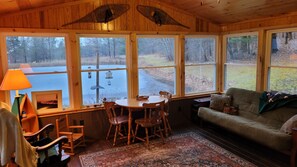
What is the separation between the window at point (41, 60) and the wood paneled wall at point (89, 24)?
0.24 meters

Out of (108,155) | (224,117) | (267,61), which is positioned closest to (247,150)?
(224,117)

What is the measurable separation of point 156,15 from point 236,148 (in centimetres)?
286

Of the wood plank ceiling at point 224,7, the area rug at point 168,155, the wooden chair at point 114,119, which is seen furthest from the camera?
the wooden chair at point 114,119

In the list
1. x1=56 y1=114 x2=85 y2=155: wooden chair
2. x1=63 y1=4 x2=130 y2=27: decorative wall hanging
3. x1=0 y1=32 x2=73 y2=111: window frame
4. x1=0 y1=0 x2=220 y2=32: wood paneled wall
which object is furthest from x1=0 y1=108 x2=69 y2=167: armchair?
x1=63 y1=4 x2=130 y2=27: decorative wall hanging

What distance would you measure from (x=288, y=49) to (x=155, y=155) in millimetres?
2900

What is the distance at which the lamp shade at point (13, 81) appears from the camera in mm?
2868

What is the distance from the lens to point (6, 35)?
341 cm

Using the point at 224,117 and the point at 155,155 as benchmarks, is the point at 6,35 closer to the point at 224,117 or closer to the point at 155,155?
the point at 155,155

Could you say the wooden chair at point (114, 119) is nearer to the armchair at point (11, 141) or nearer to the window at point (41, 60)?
the window at point (41, 60)

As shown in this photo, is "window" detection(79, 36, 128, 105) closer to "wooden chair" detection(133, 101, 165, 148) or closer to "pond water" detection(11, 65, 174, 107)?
"pond water" detection(11, 65, 174, 107)

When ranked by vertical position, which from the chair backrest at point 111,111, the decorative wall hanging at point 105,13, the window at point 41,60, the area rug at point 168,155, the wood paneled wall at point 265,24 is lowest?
the area rug at point 168,155

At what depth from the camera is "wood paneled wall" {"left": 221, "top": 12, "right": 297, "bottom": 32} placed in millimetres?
3598

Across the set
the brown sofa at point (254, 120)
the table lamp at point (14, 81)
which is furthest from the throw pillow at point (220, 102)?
the table lamp at point (14, 81)

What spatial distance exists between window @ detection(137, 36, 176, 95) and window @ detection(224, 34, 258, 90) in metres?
1.33
